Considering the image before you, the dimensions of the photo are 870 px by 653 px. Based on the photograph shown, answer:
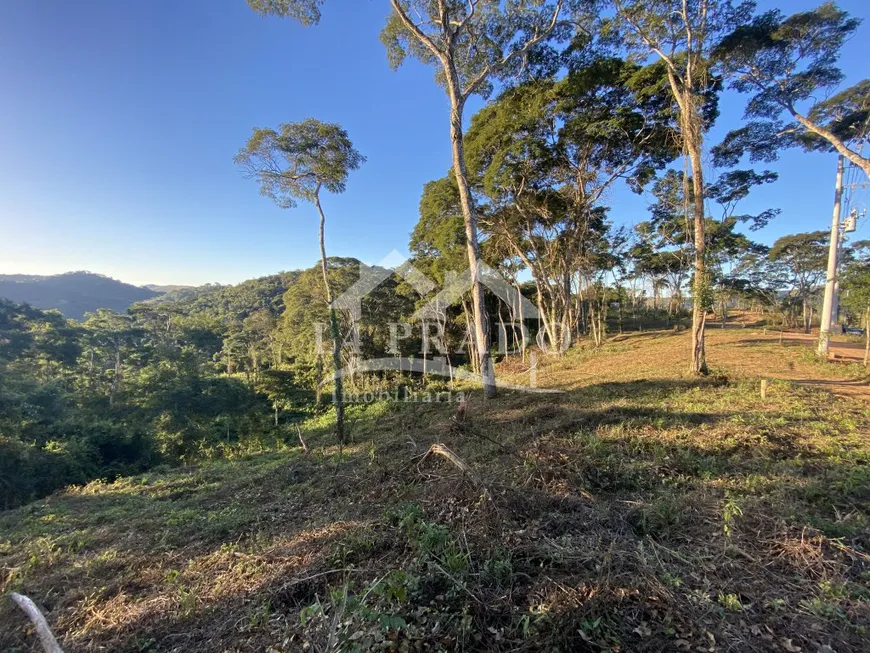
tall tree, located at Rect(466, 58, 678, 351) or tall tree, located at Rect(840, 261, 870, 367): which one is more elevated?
tall tree, located at Rect(466, 58, 678, 351)

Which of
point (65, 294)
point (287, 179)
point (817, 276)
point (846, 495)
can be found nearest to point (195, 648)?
point (846, 495)

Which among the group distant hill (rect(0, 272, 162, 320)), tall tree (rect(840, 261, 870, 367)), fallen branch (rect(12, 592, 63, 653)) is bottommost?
fallen branch (rect(12, 592, 63, 653))

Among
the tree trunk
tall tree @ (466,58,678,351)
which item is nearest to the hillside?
tall tree @ (466,58,678,351)

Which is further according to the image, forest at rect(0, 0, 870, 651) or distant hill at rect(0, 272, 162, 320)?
distant hill at rect(0, 272, 162, 320)

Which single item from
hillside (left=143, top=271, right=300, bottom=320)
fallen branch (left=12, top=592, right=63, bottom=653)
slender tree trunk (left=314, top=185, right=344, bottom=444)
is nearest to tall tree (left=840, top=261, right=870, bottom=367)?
slender tree trunk (left=314, top=185, right=344, bottom=444)

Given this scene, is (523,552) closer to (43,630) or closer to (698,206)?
(43,630)

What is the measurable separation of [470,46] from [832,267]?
12772 millimetres

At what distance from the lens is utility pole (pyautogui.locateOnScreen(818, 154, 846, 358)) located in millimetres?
9837

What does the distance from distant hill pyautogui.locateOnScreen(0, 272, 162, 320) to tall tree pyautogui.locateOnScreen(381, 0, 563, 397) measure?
74.6m

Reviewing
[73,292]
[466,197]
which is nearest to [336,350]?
[466,197]

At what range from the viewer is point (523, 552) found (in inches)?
82.4

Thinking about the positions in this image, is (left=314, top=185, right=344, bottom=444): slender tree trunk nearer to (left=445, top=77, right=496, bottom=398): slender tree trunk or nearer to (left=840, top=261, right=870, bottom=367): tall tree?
(left=445, top=77, right=496, bottom=398): slender tree trunk

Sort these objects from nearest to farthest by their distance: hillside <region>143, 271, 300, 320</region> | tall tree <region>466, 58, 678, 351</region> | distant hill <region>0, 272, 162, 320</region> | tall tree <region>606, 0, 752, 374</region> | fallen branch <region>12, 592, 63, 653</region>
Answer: fallen branch <region>12, 592, 63, 653</region> → tall tree <region>606, 0, 752, 374</region> → tall tree <region>466, 58, 678, 351</region> → hillside <region>143, 271, 300, 320</region> → distant hill <region>0, 272, 162, 320</region>

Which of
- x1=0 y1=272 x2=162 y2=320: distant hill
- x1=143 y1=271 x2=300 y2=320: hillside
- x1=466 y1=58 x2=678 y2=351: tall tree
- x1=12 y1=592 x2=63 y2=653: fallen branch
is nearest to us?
x1=12 y1=592 x2=63 y2=653: fallen branch
